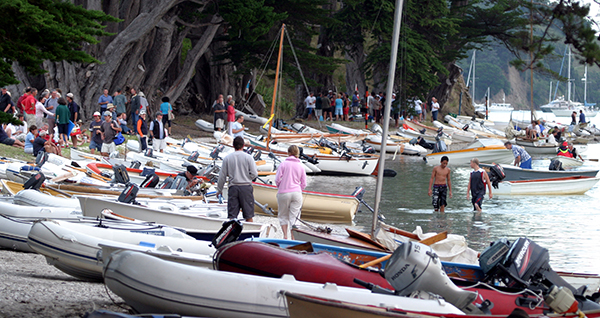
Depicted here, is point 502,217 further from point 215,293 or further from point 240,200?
point 215,293

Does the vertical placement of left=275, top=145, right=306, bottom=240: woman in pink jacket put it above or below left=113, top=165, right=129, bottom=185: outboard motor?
above

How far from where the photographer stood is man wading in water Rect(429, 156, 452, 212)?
15.4 m

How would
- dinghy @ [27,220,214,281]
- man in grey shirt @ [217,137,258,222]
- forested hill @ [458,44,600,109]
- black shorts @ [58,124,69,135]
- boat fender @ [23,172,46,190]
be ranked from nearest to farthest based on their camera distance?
dinghy @ [27,220,214,281]
man in grey shirt @ [217,137,258,222]
boat fender @ [23,172,46,190]
black shorts @ [58,124,69,135]
forested hill @ [458,44,600,109]

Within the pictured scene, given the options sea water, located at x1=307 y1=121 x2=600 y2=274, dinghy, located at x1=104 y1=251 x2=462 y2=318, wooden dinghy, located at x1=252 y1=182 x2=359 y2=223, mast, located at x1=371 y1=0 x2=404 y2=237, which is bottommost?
sea water, located at x1=307 y1=121 x2=600 y2=274

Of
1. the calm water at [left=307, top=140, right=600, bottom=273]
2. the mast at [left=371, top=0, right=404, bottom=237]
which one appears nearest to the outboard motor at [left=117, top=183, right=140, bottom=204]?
the mast at [left=371, top=0, right=404, bottom=237]

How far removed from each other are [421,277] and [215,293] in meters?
1.94

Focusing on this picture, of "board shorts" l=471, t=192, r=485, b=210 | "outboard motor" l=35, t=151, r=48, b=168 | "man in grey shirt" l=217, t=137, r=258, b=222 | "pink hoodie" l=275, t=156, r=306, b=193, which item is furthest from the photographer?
"board shorts" l=471, t=192, r=485, b=210

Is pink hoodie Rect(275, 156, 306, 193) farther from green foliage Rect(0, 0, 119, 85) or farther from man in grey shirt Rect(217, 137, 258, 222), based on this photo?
green foliage Rect(0, 0, 119, 85)

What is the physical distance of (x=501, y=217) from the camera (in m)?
16.1

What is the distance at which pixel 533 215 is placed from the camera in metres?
16.6

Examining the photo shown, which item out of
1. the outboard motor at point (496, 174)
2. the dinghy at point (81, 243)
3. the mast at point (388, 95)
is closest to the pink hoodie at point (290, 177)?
the mast at point (388, 95)

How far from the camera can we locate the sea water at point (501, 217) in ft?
40.6

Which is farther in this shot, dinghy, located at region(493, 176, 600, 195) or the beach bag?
dinghy, located at region(493, 176, 600, 195)

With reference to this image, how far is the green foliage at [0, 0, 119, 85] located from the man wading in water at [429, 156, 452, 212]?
34.0 feet
